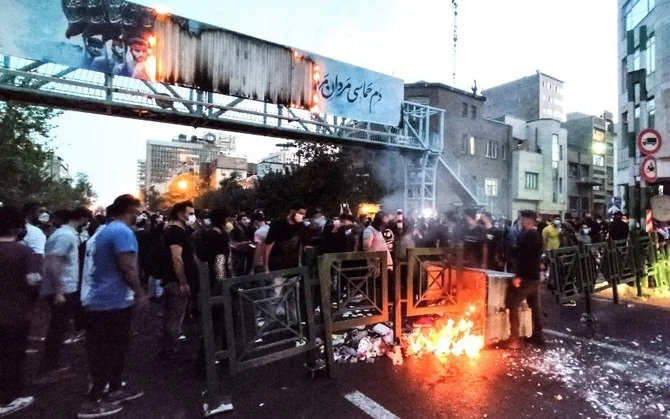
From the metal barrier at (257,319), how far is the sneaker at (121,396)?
913mm

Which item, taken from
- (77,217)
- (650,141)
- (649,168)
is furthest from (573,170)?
(77,217)

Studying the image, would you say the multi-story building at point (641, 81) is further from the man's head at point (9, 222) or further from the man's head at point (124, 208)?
the man's head at point (9, 222)

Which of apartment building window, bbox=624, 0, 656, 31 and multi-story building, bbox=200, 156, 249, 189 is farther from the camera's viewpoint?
multi-story building, bbox=200, 156, 249, 189

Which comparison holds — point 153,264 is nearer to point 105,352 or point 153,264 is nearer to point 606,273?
point 105,352

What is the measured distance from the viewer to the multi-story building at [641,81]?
22203 mm

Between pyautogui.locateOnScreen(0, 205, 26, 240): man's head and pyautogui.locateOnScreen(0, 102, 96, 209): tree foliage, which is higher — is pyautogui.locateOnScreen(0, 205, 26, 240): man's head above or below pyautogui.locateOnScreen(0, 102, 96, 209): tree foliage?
below

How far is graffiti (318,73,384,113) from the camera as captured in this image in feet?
49.5

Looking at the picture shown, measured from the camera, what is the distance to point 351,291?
5.16 m

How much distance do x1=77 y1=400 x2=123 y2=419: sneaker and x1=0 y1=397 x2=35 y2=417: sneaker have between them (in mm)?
602

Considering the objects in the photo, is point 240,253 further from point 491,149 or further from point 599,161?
point 599,161

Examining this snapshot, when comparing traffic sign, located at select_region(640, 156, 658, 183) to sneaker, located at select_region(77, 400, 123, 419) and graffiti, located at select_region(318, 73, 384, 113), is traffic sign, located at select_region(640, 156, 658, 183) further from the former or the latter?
sneaker, located at select_region(77, 400, 123, 419)

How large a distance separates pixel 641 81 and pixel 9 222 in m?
30.2

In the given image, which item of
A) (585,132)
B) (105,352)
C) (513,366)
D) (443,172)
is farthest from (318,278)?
(585,132)

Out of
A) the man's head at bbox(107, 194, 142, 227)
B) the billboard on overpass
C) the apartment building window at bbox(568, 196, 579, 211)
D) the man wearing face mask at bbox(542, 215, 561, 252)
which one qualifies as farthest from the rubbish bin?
the apartment building window at bbox(568, 196, 579, 211)
